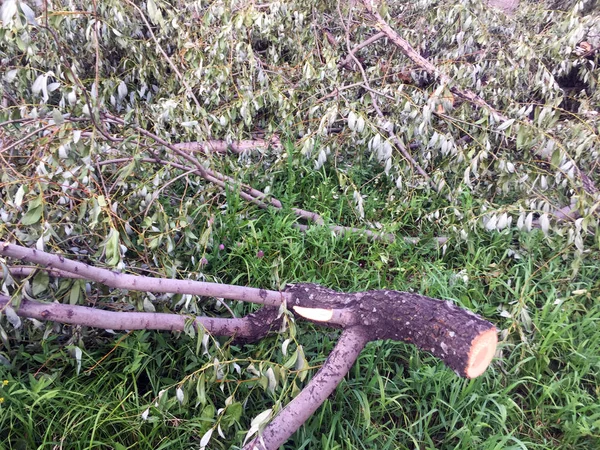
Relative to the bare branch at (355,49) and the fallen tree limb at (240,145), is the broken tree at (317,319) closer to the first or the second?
the fallen tree limb at (240,145)

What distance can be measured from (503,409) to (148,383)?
4.65ft

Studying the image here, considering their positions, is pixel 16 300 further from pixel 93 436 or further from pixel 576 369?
pixel 576 369

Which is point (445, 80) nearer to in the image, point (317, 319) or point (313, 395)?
point (317, 319)

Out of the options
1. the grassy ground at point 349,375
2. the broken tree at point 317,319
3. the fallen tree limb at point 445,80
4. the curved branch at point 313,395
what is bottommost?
the grassy ground at point 349,375

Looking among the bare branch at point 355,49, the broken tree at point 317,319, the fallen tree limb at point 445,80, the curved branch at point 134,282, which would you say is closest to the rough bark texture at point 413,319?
the broken tree at point 317,319

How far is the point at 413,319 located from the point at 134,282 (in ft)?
3.13

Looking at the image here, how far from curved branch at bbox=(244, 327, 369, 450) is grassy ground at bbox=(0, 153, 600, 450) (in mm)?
50

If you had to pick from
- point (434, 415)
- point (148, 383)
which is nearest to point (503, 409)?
point (434, 415)

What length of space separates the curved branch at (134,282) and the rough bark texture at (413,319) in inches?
5.6

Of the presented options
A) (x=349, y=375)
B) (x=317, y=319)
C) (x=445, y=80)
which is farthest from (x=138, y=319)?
(x=445, y=80)

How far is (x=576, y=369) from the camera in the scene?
1.91m

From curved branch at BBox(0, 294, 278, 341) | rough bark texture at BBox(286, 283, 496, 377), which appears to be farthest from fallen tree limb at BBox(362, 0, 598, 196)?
curved branch at BBox(0, 294, 278, 341)

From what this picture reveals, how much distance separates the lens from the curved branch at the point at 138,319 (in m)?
1.50

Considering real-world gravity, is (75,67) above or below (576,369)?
above
